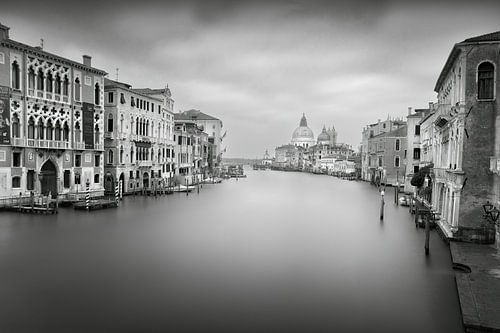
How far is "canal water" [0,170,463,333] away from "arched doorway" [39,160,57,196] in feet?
15.0

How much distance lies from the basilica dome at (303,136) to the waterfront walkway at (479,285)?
17145cm

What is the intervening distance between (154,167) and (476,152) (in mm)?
30057

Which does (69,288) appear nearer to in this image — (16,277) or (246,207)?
(16,277)

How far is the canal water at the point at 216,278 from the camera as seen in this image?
346 inches

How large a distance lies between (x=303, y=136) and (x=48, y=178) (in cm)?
16817

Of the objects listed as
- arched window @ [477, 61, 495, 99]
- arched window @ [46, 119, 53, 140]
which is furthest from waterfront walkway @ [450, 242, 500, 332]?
arched window @ [46, 119, 53, 140]

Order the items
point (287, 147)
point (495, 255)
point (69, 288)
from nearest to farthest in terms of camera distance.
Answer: point (69, 288) → point (495, 255) → point (287, 147)

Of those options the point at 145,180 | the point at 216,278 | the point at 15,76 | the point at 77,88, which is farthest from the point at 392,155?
the point at 216,278

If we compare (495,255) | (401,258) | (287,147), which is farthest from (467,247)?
(287,147)

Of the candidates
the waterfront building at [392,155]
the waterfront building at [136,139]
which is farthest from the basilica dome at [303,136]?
the waterfront building at [136,139]

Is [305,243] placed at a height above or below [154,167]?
below

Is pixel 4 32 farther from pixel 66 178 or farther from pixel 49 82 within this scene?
pixel 66 178

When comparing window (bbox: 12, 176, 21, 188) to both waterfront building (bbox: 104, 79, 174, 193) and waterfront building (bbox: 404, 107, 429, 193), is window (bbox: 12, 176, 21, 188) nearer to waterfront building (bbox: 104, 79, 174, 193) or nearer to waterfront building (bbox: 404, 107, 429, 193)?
waterfront building (bbox: 104, 79, 174, 193)

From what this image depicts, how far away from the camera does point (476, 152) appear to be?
1494 centimetres
